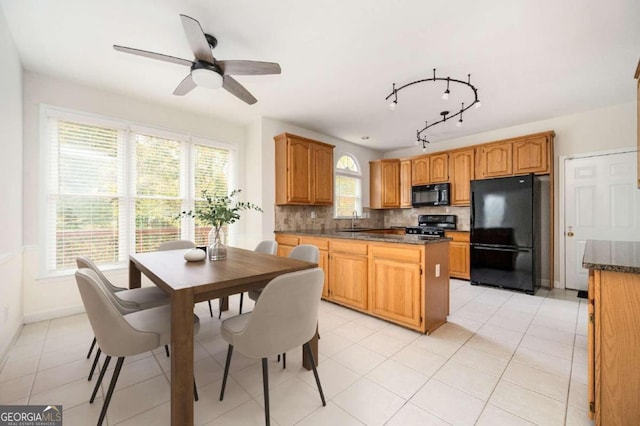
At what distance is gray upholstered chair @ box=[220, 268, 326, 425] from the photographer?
133 centimetres

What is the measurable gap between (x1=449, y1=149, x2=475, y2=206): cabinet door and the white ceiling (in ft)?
3.83

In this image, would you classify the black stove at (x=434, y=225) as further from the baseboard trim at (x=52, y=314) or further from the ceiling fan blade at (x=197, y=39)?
the baseboard trim at (x=52, y=314)

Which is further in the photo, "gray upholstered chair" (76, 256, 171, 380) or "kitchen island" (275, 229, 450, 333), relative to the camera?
"kitchen island" (275, 229, 450, 333)

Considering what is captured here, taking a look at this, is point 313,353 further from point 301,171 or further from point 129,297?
point 301,171

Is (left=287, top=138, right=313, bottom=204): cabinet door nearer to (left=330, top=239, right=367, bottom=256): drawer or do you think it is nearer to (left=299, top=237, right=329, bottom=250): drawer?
(left=299, top=237, right=329, bottom=250): drawer

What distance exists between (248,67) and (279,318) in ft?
6.03

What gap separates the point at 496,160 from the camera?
4.42 meters

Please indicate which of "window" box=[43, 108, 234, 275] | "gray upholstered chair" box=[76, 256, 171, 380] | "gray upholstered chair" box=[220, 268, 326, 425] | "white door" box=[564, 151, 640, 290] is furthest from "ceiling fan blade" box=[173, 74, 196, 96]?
"white door" box=[564, 151, 640, 290]

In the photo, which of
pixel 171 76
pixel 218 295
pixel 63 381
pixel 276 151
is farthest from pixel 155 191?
pixel 218 295

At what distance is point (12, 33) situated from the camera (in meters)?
2.22

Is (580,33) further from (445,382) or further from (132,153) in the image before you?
(132,153)

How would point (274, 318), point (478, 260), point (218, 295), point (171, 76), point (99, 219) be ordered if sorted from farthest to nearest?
1. point (478, 260)
2. point (99, 219)
3. point (171, 76)
4. point (218, 295)
5. point (274, 318)

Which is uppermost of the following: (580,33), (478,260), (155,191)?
(580,33)

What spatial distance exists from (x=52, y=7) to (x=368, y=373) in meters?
3.60
